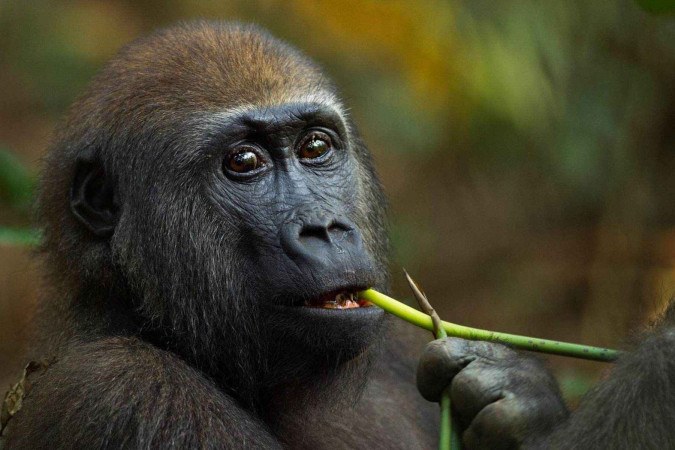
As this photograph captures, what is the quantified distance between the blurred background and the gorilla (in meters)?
2.64

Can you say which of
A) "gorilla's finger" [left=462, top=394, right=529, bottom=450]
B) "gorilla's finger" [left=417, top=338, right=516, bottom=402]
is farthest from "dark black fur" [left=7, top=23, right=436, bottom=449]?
"gorilla's finger" [left=462, top=394, right=529, bottom=450]

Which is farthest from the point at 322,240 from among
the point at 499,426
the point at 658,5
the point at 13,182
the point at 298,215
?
the point at 13,182

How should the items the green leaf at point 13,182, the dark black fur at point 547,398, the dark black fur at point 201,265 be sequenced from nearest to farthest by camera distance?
the dark black fur at point 547,398 → the dark black fur at point 201,265 → the green leaf at point 13,182

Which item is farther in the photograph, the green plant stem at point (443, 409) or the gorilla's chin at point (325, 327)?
the gorilla's chin at point (325, 327)

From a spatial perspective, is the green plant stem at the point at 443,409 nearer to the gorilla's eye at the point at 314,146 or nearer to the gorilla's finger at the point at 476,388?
the gorilla's finger at the point at 476,388

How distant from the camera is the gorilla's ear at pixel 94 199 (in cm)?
377

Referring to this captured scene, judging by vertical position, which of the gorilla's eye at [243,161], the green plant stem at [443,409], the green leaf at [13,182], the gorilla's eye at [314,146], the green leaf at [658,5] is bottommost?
the green leaf at [13,182]

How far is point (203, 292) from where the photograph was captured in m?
3.58

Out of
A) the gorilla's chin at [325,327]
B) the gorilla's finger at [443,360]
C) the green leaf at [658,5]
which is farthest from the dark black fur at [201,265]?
the green leaf at [658,5]

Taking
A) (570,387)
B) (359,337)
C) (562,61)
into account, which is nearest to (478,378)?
(359,337)

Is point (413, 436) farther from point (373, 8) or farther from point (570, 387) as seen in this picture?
point (373, 8)

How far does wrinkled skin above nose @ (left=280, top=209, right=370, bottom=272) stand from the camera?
335 cm

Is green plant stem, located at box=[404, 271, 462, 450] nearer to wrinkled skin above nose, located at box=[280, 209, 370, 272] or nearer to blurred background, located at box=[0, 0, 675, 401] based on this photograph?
wrinkled skin above nose, located at box=[280, 209, 370, 272]

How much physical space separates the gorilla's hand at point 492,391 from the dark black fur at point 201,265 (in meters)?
0.42
